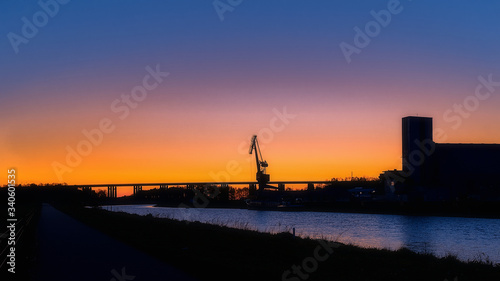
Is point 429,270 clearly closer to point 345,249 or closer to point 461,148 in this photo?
point 345,249

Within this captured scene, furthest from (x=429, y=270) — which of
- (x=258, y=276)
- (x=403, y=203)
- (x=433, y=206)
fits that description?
(x=403, y=203)

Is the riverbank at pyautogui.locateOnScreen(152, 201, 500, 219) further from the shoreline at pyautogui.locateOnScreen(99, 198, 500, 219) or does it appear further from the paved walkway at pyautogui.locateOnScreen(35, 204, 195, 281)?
the paved walkway at pyautogui.locateOnScreen(35, 204, 195, 281)

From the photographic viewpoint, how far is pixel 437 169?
127m

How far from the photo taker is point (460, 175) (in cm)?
12225

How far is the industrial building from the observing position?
121125mm

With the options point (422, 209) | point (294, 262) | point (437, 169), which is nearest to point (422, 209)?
point (422, 209)

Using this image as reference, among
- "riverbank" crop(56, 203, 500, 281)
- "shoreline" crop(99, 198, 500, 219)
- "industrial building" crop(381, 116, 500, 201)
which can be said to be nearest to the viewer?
"riverbank" crop(56, 203, 500, 281)

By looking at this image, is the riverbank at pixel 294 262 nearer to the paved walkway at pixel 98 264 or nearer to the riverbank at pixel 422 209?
the paved walkway at pixel 98 264

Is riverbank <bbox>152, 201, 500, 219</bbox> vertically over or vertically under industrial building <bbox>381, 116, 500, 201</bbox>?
under

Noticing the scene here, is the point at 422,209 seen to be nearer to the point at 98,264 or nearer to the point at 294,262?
the point at 294,262

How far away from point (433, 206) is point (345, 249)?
8569cm

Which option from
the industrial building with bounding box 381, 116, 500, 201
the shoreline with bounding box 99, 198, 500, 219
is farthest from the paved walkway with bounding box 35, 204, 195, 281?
the industrial building with bounding box 381, 116, 500, 201

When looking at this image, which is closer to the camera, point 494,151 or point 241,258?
point 241,258

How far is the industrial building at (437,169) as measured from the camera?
12112 centimetres
